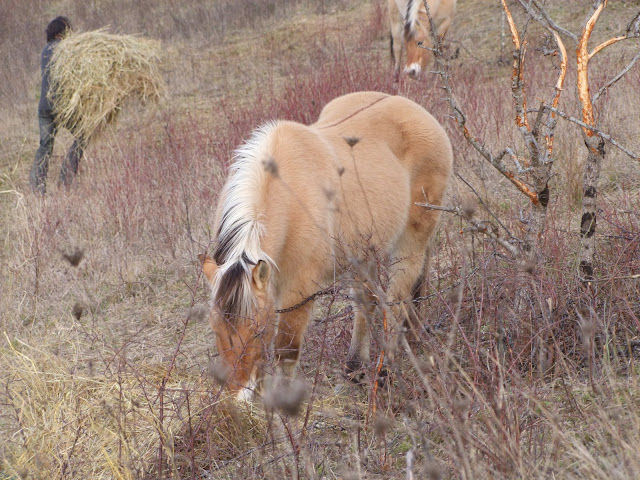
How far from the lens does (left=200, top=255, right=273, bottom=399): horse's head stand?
8.74 feet

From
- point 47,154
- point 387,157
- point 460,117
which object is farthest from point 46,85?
point 460,117

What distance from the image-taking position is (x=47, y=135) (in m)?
8.94

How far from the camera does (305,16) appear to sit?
52.2 ft

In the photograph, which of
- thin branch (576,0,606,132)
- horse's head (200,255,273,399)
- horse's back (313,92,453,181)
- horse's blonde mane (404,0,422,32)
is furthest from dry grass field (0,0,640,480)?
horse's blonde mane (404,0,422,32)

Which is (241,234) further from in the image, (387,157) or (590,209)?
(590,209)

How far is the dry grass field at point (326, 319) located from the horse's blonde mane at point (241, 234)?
0.16 meters

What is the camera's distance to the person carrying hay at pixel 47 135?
861 cm

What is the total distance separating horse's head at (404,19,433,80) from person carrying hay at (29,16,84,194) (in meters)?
4.37

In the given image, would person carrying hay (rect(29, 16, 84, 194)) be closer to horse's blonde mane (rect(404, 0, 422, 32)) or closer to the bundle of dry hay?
the bundle of dry hay

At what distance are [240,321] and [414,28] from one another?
8.15 metres

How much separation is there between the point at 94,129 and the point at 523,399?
24.6 feet

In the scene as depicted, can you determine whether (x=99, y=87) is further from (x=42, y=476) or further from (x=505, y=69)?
(x=42, y=476)

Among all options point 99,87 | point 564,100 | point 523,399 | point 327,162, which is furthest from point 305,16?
point 523,399

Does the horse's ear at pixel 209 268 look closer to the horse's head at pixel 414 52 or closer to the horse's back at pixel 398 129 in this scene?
the horse's back at pixel 398 129
